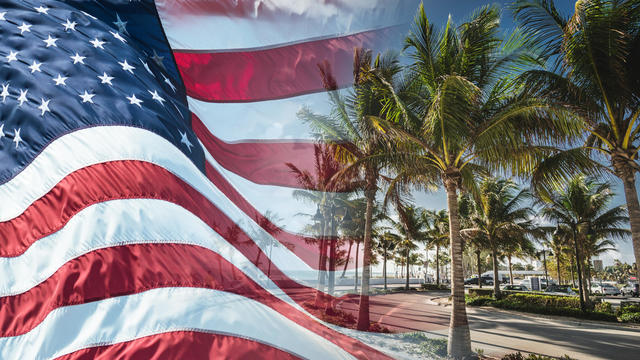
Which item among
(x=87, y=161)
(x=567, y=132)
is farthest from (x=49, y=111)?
(x=567, y=132)

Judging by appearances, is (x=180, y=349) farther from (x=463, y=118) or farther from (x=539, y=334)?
(x=539, y=334)

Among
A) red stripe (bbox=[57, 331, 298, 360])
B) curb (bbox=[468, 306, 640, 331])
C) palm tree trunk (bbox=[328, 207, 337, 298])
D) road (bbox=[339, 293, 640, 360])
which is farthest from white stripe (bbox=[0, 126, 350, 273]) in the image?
curb (bbox=[468, 306, 640, 331])

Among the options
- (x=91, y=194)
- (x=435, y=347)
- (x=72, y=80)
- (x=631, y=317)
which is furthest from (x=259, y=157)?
(x=631, y=317)

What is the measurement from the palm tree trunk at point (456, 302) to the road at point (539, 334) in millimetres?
2301

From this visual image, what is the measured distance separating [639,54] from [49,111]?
11.6 meters

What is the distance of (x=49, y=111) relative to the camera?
2.89 metres

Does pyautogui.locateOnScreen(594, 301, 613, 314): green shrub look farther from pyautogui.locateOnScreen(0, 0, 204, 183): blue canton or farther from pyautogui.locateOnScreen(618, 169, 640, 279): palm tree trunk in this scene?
pyautogui.locateOnScreen(0, 0, 204, 183): blue canton

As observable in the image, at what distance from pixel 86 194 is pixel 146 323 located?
1.14 m

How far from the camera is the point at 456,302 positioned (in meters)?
9.05

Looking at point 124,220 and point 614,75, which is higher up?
point 614,75

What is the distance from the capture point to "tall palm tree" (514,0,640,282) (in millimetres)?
7305

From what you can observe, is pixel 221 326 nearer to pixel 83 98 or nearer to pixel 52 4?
pixel 83 98

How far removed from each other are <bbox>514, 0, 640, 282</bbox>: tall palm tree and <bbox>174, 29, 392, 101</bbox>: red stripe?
5398mm

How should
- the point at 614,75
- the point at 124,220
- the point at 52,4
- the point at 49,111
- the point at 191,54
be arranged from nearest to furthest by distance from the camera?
1. the point at 124,220
2. the point at 49,111
3. the point at 52,4
4. the point at 191,54
5. the point at 614,75
